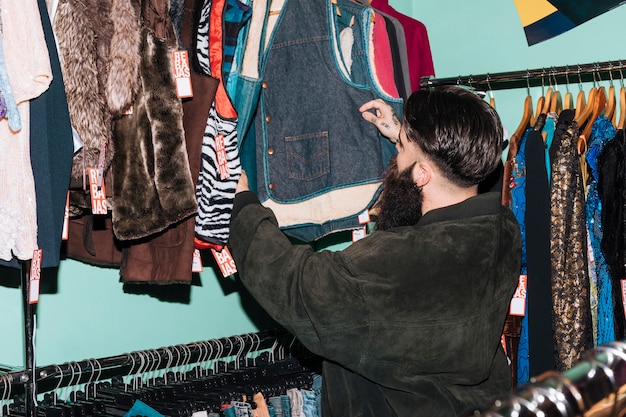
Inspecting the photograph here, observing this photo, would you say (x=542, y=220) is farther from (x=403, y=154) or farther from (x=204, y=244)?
(x=204, y=244)

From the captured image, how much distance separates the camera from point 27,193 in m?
1.99

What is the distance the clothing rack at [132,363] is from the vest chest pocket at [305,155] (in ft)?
2.26

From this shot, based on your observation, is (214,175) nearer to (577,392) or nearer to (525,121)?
(525,121)

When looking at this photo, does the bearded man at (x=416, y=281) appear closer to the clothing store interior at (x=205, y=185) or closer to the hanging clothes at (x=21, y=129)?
the clothing store interior at (x=205, y=185)

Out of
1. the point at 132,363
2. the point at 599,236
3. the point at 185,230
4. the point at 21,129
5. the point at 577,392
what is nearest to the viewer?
the point at 577,392

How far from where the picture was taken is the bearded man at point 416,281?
203 centimetres

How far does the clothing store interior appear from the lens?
2.11 m

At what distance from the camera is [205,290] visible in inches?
134

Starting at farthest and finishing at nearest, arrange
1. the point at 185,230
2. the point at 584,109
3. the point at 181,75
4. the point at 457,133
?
the point at 584,109 < the point at 185,230 < the point at 181,75 < the point at 457,133

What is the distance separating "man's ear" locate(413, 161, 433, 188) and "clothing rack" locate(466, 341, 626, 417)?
1334mm

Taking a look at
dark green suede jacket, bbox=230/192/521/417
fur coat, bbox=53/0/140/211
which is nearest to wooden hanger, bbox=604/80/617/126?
dark green suede jacket, bbox=230/192/521/417

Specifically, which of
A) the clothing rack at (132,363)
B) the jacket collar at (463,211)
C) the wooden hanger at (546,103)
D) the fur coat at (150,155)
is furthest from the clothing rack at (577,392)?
the wooden hanger at (546,103)

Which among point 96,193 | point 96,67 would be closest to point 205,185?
point 96,193

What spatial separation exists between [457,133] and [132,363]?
1.27 m
